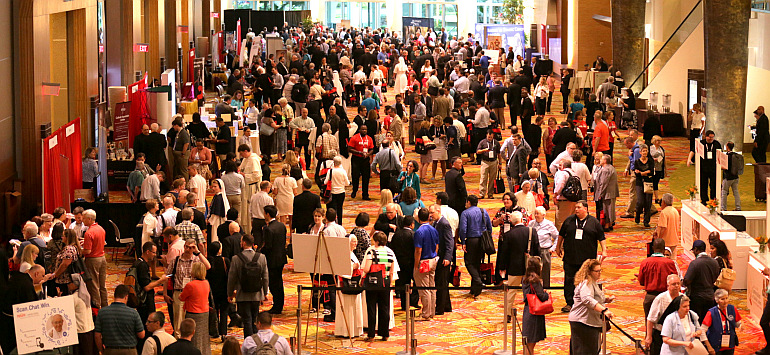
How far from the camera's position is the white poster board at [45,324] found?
7.78 metres

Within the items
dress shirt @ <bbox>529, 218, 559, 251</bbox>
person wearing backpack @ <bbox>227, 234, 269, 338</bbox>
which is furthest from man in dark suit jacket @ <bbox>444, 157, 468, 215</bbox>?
person wearing backpack @ <bbox>227, 234, 269, 338</bbox>

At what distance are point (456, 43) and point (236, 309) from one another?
27420 mm

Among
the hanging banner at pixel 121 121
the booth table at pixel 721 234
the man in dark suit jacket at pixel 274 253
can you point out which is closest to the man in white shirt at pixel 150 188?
the man in dark suit jacket at pixel 274 253

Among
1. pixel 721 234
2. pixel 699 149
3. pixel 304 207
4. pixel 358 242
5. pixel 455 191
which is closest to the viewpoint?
pixel 358 242

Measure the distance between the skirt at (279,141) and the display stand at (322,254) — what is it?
911 cm

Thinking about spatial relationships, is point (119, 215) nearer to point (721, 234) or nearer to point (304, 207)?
point (304, 207)

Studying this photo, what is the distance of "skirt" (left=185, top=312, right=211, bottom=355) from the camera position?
361 inches

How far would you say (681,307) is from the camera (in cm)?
856

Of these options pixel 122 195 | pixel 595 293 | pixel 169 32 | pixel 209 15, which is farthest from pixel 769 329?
pixel 209 15

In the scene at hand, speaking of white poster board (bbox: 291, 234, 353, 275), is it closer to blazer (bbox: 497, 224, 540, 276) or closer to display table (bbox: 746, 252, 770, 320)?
blazer (bbox: 497, 224, 540, 276)

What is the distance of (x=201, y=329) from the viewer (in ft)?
30.3

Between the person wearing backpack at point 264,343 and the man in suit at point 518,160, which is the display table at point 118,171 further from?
the person wearing backpack at point 264,343

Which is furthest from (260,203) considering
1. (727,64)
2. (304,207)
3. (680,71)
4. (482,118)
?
(680,71)

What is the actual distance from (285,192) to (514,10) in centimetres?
3463
